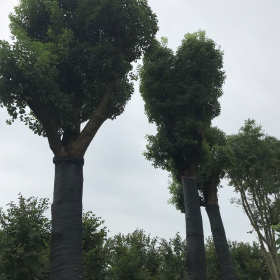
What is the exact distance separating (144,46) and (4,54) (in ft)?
21.2

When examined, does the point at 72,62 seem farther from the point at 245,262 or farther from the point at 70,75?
the point at 245,262

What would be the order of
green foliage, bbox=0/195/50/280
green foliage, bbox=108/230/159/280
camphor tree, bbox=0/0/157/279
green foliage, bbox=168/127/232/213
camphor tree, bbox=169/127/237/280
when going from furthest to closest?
1. green foliage, bbox=108/230/159/280
2. green foliage, bbox=168/127/232/213
3. camphor tree, bbox=169/127/237/280
4. green foliage, bbox=0/195/50/280
5. camphor tree, bbox=0/0/157/279

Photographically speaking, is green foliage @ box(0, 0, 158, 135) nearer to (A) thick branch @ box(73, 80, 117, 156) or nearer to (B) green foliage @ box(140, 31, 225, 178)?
(A) thick branch @ box(73, 80, 117, 156)

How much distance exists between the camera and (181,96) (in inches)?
799

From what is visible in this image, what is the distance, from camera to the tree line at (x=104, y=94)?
11695 mm

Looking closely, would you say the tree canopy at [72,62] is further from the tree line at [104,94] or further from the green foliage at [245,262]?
the green foliage at [245,262]

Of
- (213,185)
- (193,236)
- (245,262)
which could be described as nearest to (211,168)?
(213,185)

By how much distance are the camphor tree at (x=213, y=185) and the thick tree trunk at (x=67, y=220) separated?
10.3 m

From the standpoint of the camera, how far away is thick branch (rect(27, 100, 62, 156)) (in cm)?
1198

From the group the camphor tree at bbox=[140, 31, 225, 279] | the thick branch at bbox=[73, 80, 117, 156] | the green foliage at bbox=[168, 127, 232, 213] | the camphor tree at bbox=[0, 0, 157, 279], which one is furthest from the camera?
the green foliage at bbox=[168, 127, 232, 213]

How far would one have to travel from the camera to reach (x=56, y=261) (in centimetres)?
1005

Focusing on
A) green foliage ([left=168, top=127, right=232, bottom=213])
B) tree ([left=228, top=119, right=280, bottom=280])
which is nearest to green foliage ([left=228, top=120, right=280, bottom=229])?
tree ([left=228, top=119, right=280, bottom=280])

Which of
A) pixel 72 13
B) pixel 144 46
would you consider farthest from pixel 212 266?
pixel 72 13

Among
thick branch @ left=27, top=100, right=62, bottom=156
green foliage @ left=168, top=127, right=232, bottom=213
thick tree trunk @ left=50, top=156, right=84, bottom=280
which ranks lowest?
thick tree trunk @ left=50, top=156, right=84, bottom=280
